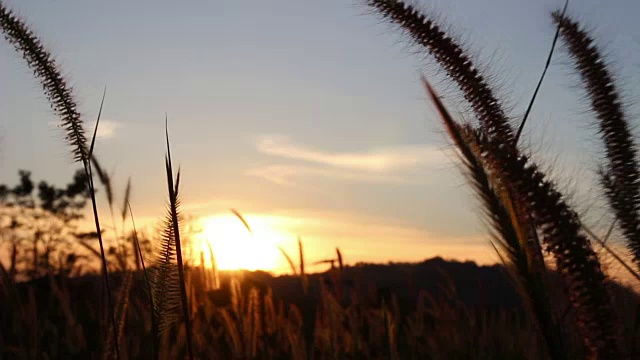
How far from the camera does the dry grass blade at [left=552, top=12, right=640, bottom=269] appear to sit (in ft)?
7.32

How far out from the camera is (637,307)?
2.90 m

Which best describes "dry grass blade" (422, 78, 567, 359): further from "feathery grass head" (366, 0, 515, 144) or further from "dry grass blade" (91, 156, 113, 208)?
"dry grass blade" (91, 156, 113, 208)

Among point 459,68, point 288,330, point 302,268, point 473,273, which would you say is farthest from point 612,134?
point 473,273

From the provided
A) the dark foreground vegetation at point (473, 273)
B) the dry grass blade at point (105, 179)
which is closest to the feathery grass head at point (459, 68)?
the dark foreground vegetation at point (473, 273)

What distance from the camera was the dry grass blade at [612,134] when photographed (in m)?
2.23

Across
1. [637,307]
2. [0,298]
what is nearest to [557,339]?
[637,307]

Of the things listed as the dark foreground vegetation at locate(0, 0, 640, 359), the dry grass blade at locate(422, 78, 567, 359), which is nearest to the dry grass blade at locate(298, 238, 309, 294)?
the dark foreground vegetation at locate(0, 0, 640, 359)

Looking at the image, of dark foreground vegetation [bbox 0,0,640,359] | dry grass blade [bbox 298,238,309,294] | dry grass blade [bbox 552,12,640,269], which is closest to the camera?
dark foreground vegetation [bbox 0,0,640,359]

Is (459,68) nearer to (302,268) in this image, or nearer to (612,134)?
(612,134)

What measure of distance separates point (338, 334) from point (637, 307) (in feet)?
5.52

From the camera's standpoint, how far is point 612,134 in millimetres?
2402

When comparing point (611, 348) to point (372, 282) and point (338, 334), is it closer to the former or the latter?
point (338, 334)

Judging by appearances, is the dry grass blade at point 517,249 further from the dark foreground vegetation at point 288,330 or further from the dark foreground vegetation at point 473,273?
the dark foreground vegetation at point 288,330

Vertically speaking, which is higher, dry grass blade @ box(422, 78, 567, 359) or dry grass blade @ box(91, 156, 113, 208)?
dry grass blade @ box(91, 156, 113, 208)
